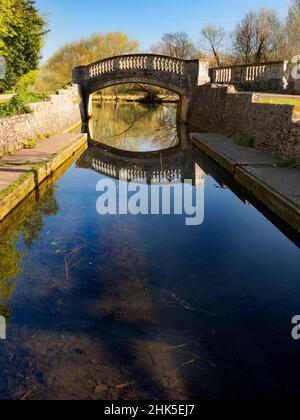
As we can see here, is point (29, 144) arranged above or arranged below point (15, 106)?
below

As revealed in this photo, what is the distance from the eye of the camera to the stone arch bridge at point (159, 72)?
2252 cm

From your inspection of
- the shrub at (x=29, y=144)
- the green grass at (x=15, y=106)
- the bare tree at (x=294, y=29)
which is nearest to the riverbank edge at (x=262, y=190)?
the shrub at (x=29, y=144)

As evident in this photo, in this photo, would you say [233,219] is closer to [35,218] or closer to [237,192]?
[237,192]

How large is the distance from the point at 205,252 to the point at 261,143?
7283 mm

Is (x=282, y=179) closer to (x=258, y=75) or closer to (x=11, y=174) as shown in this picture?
(x=11, y=174)

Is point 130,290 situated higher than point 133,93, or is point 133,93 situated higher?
point 133,93

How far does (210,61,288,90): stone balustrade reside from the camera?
60.4ft

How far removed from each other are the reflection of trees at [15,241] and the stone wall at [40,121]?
3.20 meters

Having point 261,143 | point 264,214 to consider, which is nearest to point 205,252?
point 264,214

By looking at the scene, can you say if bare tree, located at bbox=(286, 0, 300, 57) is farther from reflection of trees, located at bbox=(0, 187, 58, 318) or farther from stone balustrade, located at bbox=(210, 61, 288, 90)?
reflection of trees, located at bbox=(0, 187, 58, 318)

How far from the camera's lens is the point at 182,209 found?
314 inches

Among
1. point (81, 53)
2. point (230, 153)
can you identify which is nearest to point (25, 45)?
point (230, 153)

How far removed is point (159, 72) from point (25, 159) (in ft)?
50.1

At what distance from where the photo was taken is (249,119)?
13422 mm
